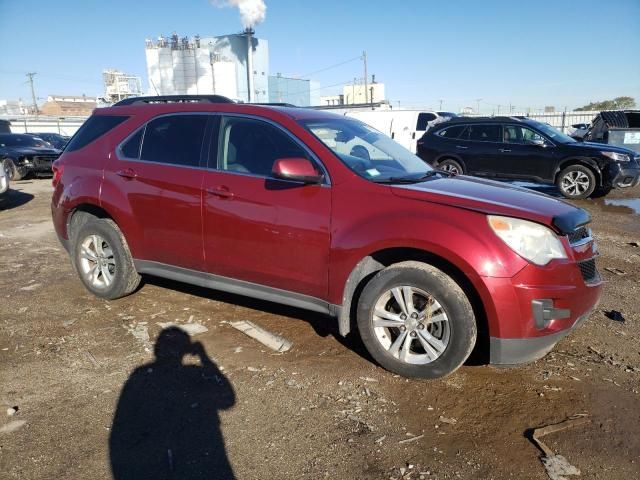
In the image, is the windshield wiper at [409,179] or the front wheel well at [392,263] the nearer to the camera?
the front wheel well at [392,263]

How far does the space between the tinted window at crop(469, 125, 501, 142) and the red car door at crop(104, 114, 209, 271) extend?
932 centimetres

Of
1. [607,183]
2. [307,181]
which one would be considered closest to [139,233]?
[307,181]

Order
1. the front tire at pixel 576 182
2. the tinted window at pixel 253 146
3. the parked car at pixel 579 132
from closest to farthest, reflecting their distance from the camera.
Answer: the tinted window at pixel 253 146 → the front tire at pixel 576 182 → the parked car at pixel 579 132

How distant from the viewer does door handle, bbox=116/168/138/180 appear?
438cm

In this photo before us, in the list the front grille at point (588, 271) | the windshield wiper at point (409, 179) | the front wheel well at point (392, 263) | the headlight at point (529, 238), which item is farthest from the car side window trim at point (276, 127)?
the front grille at point (588, 271)

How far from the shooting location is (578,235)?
3299 mm

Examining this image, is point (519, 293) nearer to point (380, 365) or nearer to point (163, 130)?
point (380, 365)

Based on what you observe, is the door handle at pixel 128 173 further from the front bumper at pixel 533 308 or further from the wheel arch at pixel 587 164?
the wheel arch at pixel 587 164

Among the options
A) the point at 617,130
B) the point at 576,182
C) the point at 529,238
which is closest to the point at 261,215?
the point at 529,238

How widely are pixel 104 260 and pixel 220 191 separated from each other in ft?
5.41

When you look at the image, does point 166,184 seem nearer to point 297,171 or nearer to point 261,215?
point 261,215

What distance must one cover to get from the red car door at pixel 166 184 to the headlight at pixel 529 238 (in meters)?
2.28

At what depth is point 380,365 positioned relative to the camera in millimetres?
3463

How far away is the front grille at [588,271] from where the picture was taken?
3.19 meters
